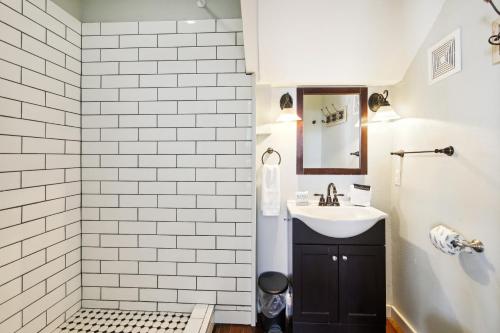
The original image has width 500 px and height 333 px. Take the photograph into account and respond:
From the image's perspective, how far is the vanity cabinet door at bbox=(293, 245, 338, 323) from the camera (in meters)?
1.59

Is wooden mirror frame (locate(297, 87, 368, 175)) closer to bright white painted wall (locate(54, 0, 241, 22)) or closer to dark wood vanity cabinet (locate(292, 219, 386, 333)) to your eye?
dark wood vanity cabinet (locate(292, 219, 386, 333))

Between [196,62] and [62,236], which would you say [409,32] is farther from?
[62,236]

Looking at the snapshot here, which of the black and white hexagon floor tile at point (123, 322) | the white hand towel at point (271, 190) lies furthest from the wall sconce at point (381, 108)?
the black and white hexagon floor tile at point (123, 322)

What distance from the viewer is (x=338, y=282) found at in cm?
→ 159

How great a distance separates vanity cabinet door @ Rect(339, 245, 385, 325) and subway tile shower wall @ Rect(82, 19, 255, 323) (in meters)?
0.60

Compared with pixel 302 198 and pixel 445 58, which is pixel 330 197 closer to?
pixel 302 198

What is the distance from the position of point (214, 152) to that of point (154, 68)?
27.3 inches

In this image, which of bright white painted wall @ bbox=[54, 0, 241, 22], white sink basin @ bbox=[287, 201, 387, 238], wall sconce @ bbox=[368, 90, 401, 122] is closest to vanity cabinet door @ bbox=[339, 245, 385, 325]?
white sink basin @ bbox=[287, 201, 387, 238]

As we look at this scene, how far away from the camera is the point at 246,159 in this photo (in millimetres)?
1673

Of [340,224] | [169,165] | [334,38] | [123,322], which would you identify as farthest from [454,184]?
[123,322]

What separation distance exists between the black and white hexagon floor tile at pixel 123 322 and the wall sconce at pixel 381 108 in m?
1.91

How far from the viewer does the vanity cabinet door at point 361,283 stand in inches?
62.0

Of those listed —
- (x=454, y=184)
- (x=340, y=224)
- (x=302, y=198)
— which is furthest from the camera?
(x=302, y=198)

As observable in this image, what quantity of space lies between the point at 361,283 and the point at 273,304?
0.60m
